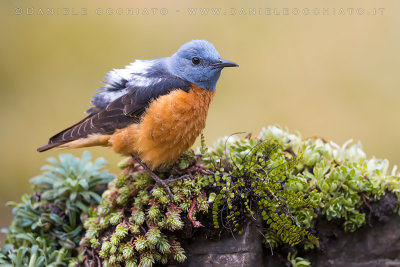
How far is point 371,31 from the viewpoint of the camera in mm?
7195

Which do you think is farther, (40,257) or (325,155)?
(325,155)

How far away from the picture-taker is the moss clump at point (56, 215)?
3443mm

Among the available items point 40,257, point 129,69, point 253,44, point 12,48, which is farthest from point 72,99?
point 40,257

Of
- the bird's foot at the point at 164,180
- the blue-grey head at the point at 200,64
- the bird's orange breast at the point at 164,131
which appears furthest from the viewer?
the blue-grey head at the point at 200,64

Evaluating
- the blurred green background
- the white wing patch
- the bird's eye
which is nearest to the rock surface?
the bird's eye

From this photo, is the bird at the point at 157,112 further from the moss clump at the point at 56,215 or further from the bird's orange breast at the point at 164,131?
the moss clump at the point at 56,215

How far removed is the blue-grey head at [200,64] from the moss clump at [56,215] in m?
1.27

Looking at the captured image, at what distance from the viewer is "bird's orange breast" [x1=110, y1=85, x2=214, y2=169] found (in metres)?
3.41

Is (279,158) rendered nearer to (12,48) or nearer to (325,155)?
(325,155)

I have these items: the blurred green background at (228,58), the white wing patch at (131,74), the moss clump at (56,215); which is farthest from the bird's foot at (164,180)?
the blurred green background at (228,58)

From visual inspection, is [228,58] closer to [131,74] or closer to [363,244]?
[131,74]

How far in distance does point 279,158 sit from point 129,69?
158cm

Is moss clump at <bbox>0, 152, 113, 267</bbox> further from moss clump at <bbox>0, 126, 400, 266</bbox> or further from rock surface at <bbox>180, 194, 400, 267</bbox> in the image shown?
rock surface at <bbox>180, 194, 400, 267</bbox>

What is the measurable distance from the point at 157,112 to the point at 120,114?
0.35 meters
